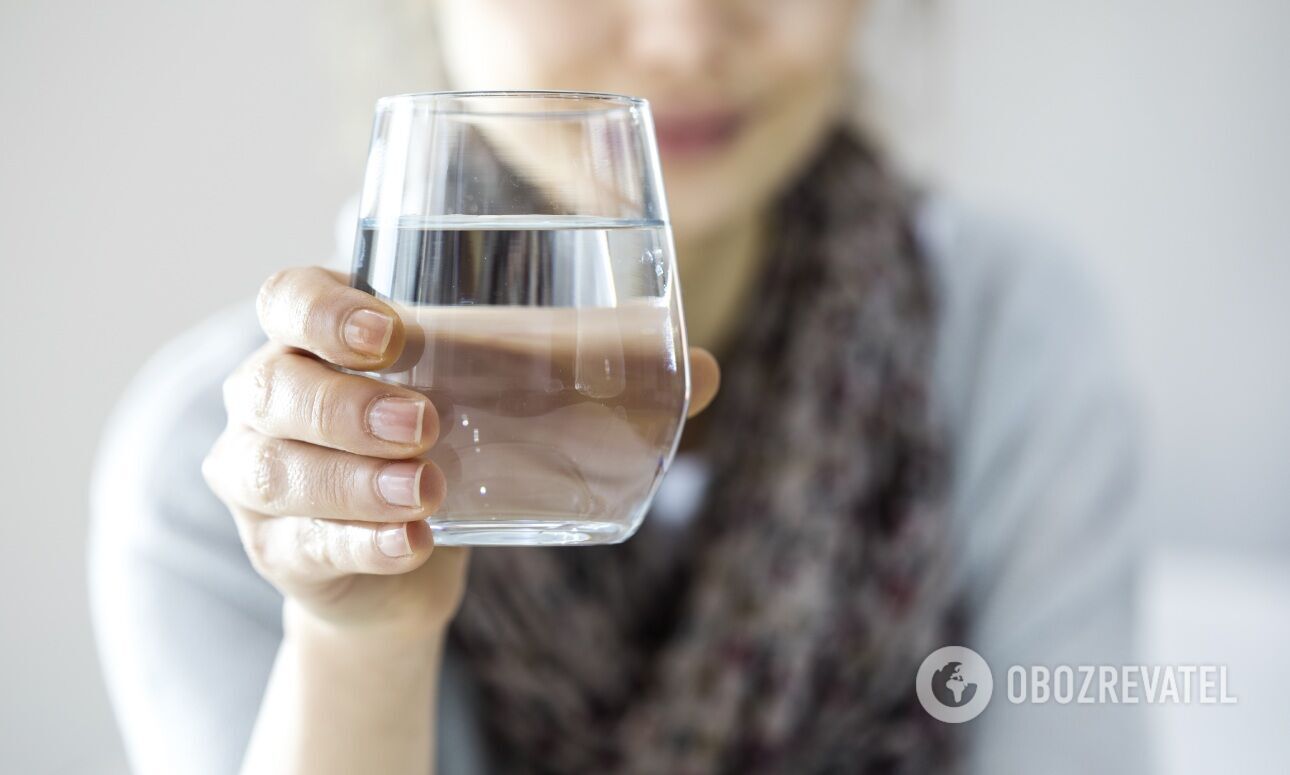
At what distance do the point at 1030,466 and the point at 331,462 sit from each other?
29.3 inches

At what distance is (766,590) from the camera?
0.91 m

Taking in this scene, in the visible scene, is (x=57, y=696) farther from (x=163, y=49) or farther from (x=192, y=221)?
(x=163, y=49)

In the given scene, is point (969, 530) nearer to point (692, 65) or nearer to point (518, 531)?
point (692, 65)

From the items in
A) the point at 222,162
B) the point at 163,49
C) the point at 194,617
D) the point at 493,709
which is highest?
the point at 163,49

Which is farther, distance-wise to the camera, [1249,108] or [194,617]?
[1249,108]

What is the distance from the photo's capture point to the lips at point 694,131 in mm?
671

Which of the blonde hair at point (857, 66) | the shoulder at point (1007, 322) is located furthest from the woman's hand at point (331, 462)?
the shoulder at point (1007, 322)

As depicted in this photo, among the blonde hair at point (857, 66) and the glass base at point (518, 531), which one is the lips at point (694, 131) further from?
the glass base at point (518, 531)

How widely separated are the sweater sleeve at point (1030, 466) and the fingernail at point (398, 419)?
45 centimetres

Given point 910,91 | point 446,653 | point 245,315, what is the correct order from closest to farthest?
point 245,315, point 446,653, point 910,91

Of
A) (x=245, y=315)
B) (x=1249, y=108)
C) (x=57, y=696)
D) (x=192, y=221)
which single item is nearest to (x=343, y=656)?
(x=245, y=315)

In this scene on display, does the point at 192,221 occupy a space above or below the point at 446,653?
above

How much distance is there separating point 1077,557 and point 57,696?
2.61 feet

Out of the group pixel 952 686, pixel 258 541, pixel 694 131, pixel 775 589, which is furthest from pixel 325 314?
pixel 775 589
